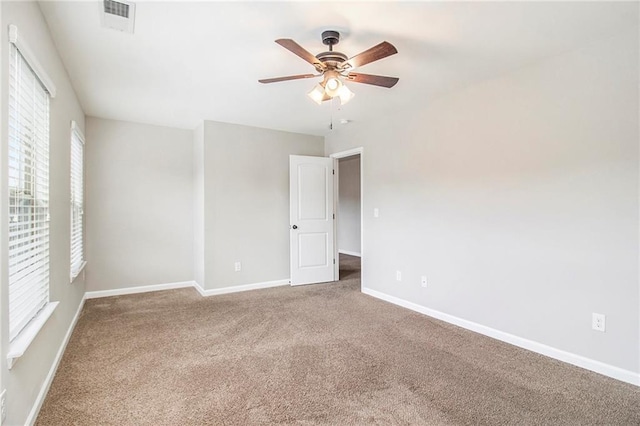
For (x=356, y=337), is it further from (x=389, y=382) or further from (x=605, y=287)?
(x=605, y=287)

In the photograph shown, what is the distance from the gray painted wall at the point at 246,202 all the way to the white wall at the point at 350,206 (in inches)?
133

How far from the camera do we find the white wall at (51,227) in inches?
60.2

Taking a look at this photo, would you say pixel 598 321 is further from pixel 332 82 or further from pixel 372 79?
pixel 332 82

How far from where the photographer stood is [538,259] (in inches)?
108

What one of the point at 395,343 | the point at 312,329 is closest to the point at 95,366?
the point at 312,329

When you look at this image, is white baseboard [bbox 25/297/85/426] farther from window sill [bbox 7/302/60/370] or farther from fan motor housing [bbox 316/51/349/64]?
fan motor housing [bbox 316/51/349/64]

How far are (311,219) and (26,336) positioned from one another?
3703 millimetres

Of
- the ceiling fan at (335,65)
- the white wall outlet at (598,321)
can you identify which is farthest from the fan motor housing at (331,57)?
the white wall outlet at (598,321)

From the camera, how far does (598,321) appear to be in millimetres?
2422

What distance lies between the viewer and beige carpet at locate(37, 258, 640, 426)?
195 centimetres

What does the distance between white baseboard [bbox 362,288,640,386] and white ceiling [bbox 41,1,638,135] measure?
2.32m

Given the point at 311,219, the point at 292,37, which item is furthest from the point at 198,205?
the point at 292,37

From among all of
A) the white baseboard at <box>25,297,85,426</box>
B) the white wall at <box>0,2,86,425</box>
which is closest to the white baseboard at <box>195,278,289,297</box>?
the white wall at <box>0,2,86,425</box>

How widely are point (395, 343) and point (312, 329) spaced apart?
2.69 feet
